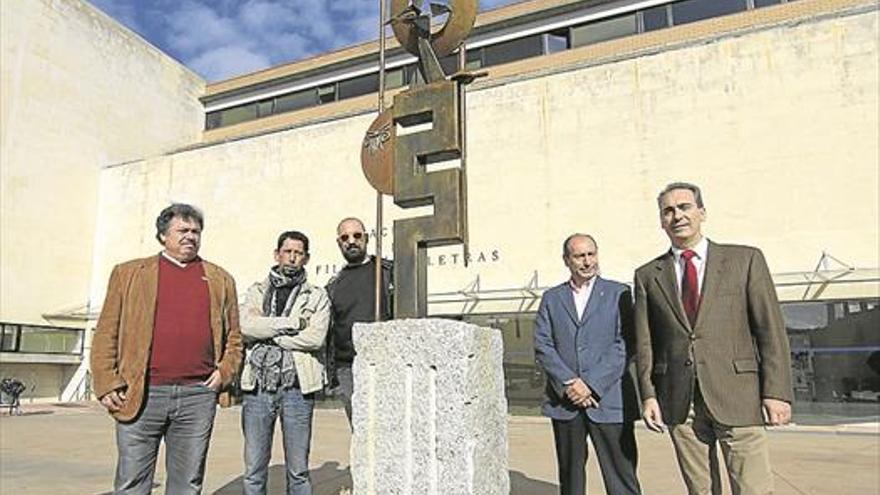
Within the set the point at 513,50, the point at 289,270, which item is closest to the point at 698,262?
the point at 289,270

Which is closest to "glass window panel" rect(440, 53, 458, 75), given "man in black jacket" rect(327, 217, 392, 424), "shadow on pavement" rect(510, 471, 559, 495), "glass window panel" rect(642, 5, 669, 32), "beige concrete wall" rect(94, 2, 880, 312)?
"man in black jacket" rect(327, 217, 392, 424)

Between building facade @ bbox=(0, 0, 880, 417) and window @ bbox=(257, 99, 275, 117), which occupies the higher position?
window @ bbox=(257, 99, 275, 117)

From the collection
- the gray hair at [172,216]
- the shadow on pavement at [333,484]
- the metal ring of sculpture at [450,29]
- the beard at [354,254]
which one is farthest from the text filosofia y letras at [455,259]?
the gray hair at [172,216]

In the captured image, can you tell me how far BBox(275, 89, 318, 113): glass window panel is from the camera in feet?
76.5

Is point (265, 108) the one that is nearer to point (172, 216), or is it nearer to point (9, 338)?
point (9, 338)

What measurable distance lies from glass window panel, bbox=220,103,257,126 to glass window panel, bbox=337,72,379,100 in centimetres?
411

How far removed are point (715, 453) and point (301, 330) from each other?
2.26 metres

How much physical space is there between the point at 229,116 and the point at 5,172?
873 cm

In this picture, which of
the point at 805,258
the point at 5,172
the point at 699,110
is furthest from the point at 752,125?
the point at 5,172

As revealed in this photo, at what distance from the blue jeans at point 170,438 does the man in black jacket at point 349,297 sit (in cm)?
104

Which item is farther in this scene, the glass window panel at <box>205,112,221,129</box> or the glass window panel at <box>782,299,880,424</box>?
the glass window panel at <box>205,112,221,129</box>

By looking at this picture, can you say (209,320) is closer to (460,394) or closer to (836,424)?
(460,394)

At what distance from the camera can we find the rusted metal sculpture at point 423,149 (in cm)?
351

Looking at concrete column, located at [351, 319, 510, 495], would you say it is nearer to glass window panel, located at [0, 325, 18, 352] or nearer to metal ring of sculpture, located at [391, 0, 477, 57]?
metal ring of sculpture, located at [391, 0, 477, 57]
